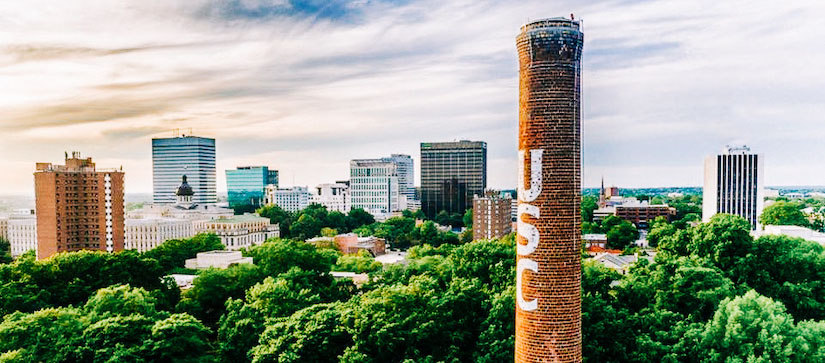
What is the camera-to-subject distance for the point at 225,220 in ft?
340

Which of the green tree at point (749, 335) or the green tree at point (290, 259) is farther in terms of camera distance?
the green tree at point (290, 259)

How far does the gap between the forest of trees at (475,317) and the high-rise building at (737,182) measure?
73.8 meters

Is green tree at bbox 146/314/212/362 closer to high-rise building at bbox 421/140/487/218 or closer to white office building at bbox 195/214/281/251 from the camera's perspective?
white office building at bbox 195/214/281/251

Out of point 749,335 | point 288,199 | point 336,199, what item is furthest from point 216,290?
point 288,199

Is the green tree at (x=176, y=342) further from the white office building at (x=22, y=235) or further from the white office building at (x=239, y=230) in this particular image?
the white office building at (x=22, y=235)

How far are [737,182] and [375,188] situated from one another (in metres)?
91.0

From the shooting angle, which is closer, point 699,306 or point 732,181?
point 699,306

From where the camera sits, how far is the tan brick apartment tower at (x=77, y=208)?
7625 centimetres

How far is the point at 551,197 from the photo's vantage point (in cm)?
1482

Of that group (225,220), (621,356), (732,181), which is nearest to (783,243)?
(621,356)

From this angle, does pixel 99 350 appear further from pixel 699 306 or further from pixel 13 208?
pixel 13 208

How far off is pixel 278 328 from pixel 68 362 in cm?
861

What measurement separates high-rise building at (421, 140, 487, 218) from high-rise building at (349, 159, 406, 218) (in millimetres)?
9788

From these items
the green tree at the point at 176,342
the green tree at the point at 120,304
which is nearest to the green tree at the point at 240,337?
the green tree at the point at 176,342
